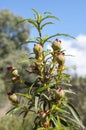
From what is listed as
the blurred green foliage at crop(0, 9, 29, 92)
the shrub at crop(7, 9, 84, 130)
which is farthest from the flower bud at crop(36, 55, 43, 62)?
the blurred green foliage at crop(0, 9, 29, 92)

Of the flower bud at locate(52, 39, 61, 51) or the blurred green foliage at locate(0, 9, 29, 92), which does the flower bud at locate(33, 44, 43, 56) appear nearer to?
the flower bud at locate(52, 39, 61, 51)

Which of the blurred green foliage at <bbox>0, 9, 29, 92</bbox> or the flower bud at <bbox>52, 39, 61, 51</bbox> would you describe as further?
the blurred green foliage at <bbox>0, 9, 29, 92</bbox>

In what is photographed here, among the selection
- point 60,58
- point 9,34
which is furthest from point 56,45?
point 9,34

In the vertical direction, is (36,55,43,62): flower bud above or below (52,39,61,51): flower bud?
below

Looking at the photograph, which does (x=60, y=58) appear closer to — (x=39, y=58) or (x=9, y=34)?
(x=39, y=58)

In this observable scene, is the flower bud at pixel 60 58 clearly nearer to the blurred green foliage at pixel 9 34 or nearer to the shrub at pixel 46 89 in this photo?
the shrub at pixel 46 89

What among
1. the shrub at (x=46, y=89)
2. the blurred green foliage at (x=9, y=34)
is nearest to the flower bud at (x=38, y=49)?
the shrub at (x=46, y=89)

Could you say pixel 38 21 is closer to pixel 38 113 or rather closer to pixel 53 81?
pixel 53 81

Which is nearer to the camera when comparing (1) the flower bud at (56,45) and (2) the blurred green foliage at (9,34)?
(1) the flower bud at (56,45)

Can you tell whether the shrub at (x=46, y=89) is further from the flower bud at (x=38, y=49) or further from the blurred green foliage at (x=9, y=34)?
the blurred green foliage at (x=9, y=34)

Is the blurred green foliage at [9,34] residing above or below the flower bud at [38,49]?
above

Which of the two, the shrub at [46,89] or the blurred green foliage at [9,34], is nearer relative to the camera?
the shrub at [46,89]

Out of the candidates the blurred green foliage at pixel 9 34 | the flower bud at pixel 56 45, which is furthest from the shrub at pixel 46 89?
the blurred green foliage at pixel 9 34

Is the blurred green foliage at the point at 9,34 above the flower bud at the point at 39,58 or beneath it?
above
